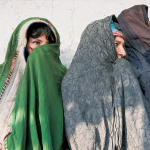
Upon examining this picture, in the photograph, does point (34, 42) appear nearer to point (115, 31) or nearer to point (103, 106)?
point (115, 31)

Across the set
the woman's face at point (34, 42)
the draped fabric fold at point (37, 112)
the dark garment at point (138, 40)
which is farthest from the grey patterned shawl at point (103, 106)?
the woman's face at point (34, 42)

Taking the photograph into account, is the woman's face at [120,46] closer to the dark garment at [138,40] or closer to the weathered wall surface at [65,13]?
the dark garment at [138,40]

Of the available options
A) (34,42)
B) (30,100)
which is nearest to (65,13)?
(34,42)

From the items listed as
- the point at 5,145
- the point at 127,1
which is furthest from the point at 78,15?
the point at 5,145

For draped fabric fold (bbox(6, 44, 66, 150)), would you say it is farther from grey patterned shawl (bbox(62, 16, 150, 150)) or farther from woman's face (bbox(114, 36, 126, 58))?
woman's face (bbox(114, 36, 126, 58))

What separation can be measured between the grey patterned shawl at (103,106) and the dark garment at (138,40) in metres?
0.16

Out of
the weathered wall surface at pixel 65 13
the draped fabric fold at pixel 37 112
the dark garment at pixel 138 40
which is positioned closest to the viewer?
the draped fabric fold at pixel 37 112

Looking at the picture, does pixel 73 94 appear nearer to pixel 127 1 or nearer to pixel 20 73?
pixel 20 73

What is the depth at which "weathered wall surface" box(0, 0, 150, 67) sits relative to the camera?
162 centimetres

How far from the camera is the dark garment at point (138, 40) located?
973 mm

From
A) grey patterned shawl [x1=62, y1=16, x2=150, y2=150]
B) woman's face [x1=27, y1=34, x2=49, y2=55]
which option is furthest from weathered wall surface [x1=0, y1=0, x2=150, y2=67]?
grey patterned shawl [x1=62, y1=16, x2=150, y2=150]

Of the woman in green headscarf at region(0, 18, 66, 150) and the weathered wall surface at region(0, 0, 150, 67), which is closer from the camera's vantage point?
the woman in green headscarf at region(0, 18, 66, 150)

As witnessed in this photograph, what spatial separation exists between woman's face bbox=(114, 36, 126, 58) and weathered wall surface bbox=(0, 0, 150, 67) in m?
0.58

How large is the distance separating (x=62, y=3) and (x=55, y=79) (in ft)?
3.40
